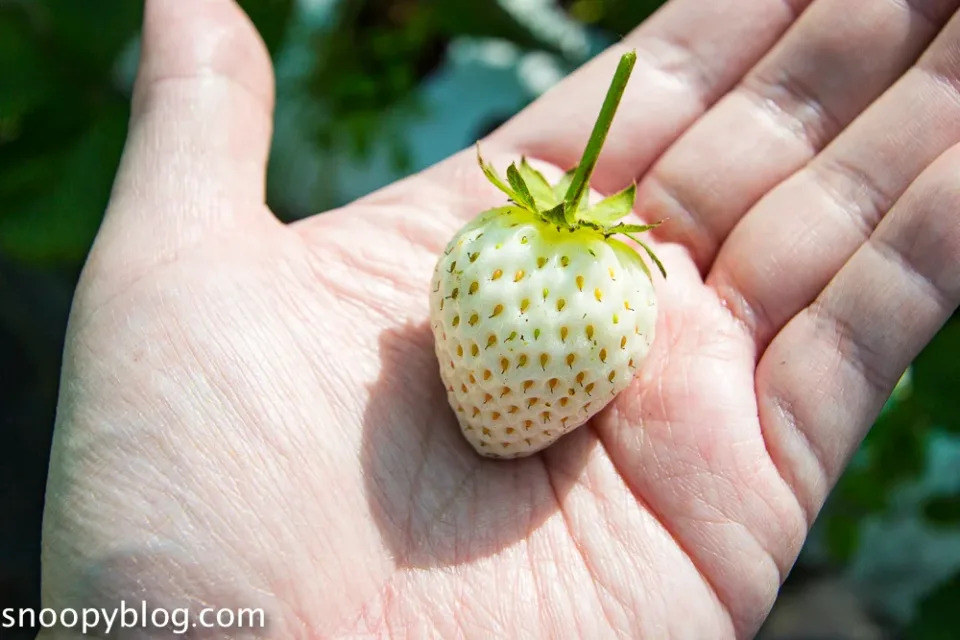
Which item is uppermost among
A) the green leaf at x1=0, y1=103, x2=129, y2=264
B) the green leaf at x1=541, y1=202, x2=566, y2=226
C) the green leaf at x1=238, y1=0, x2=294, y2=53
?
the green leaf at x1=541, y1=202, x2=566, y2=226

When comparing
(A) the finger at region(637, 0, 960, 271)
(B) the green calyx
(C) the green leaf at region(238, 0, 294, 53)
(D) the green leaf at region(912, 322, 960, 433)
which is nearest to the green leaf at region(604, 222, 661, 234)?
(B) the green calyx

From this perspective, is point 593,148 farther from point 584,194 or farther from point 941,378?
point 941,378

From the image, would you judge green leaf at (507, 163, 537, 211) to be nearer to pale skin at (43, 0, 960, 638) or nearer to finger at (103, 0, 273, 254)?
pale skin at (43, 0, 960, 638)

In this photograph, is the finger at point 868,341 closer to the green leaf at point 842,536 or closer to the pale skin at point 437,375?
the pale skin at point 437,375

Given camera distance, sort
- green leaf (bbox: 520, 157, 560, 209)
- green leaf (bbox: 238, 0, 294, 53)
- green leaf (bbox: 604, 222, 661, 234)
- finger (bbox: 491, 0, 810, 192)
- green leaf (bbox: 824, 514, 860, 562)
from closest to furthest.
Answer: green leaf (bbox: 604, 222, 661, 234)
green leaf (bbox: 520, 157, 560, 209)
finger (bbox: 491, 0, 810, 192)
green leaf (bbox: 824, 514, 860, 562)
green leaf (bbox: 238, 0, 294, 53)

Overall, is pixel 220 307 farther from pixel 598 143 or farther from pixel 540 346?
pixel 598 143

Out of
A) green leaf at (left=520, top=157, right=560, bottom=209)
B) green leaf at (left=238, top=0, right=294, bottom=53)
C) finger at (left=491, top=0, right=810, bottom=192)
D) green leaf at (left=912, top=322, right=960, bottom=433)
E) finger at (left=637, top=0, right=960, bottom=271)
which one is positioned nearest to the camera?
green leaf at (left=520, top=157, right=560, bottom=209)
